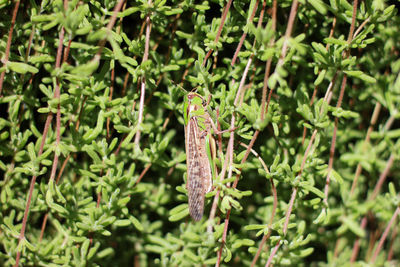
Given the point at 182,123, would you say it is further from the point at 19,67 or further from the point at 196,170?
the point at 19,67

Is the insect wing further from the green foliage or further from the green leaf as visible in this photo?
the green leaf

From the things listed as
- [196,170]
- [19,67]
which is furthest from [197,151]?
[19,67]

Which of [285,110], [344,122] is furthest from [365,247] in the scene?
[285,110]

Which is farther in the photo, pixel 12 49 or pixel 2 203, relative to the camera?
pixel 2 203

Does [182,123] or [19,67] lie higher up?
[19,67]

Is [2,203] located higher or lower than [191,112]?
lower

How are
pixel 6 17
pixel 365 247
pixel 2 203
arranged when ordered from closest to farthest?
pixel 6 17, pixel 2 203, pixel 365 247

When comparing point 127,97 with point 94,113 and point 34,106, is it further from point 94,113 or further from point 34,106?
point 34,106
